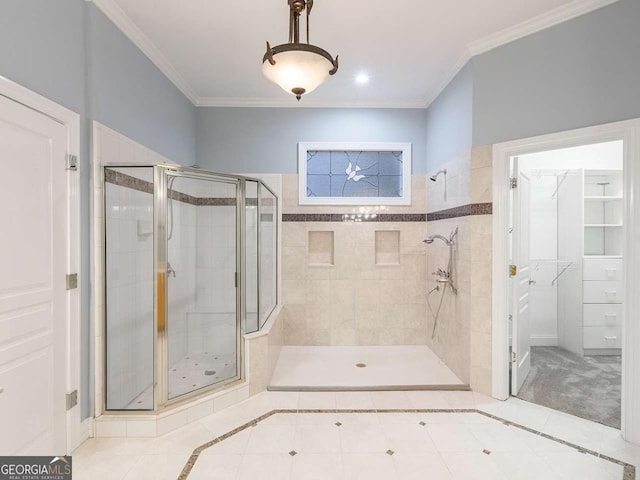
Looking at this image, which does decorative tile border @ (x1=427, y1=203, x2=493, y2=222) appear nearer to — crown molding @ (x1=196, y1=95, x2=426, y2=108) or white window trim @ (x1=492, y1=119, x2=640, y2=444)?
white window trim @ (x1=492, y1=119, x2=640, y2=444)

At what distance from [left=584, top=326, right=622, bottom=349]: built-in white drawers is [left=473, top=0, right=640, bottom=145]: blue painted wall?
8.40 feet

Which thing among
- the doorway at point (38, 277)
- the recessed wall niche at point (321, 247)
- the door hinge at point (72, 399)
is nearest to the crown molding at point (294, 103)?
the recessed wall niche at point (321, 247)

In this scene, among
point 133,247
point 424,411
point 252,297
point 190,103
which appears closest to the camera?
point 133,247

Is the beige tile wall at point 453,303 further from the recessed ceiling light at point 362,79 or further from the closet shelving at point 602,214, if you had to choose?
the closet shelving at point 602,214

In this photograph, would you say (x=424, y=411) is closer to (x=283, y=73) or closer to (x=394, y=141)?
(x=283, y=73)

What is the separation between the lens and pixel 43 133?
1710mm

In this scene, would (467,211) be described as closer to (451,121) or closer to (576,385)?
(451,121)

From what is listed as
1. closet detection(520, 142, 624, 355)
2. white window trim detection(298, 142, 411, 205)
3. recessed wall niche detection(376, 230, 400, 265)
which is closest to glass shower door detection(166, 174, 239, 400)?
white window trim detection(298, 142, 411, 205)

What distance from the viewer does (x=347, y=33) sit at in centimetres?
250

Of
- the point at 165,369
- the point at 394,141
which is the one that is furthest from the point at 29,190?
the point at 394,141

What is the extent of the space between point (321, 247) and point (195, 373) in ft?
6.40

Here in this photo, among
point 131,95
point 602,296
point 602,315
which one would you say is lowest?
point 602,315

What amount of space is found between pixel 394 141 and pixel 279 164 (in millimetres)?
1401

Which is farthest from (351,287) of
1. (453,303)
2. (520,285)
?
(520,285)
